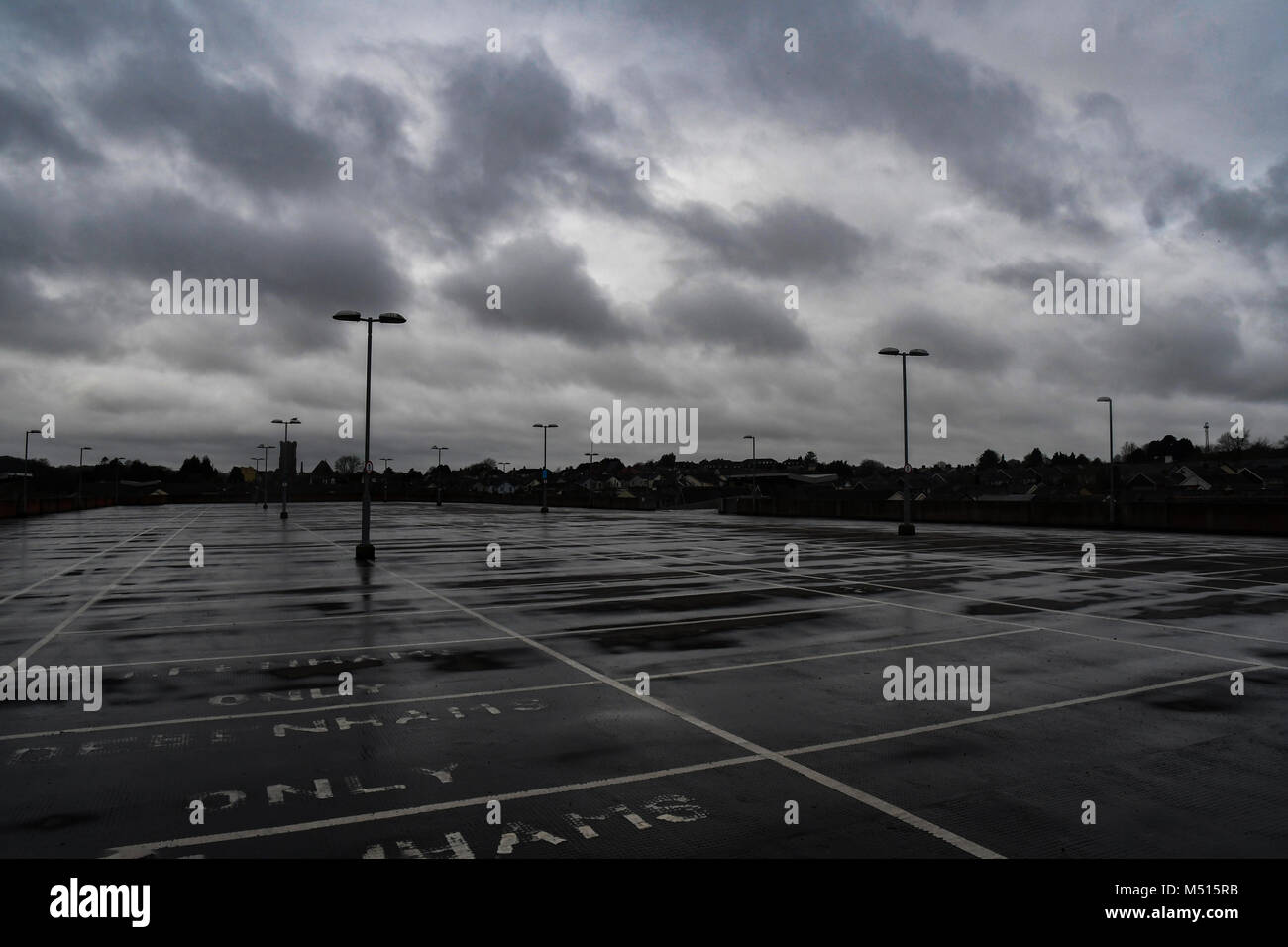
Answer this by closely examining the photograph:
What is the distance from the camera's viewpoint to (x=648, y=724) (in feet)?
26.0

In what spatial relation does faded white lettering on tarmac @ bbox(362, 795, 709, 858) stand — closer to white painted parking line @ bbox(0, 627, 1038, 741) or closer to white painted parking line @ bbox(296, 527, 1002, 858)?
white painted parking line @ bbox(296, 527, 1002, 858)

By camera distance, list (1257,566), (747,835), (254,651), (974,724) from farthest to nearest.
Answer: (1257,566)
(254,651)
(974,724)
(747,835)

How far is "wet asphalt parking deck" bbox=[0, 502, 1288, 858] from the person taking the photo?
5.38 metres

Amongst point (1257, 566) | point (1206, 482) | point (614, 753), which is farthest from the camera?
point (1206, 482)

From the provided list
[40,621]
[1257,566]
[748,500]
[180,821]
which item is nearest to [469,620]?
[40,621]

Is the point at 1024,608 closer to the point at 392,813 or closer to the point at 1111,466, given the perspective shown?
the point at 392,813

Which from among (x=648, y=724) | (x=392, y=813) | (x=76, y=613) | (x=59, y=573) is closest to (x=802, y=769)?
(x=648, y=724)

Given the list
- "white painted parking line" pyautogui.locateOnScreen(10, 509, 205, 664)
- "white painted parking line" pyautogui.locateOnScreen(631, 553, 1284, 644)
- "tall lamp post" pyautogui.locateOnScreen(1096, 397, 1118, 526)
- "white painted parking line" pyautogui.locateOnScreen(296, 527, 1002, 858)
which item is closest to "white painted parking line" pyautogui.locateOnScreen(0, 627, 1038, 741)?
"white painted parking line" pyautogui.locateOnScreen(296, 527, 1002, 858)

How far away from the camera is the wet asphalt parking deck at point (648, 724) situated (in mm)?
5375

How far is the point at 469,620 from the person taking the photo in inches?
564

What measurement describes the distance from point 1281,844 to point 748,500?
2456 inches

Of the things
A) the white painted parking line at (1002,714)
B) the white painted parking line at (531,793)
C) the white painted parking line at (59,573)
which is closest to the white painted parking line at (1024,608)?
the white painted parking line at (1002,714)
